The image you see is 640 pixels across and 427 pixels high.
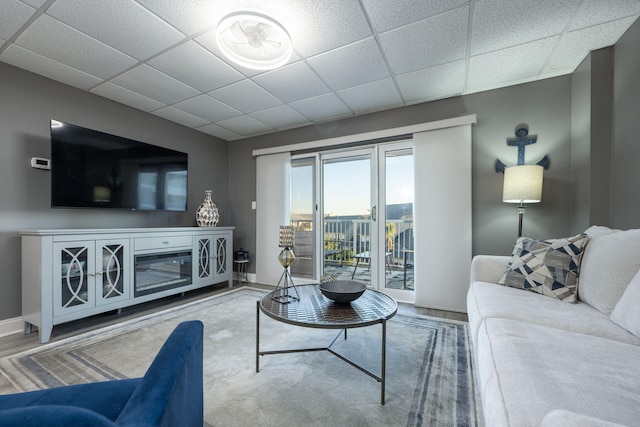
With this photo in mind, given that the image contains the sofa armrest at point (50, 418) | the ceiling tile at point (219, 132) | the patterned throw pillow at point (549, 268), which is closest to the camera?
the sofa armrest at point (50, 418)

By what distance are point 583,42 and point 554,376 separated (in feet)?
8.28

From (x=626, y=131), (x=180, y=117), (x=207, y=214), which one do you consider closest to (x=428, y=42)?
(x=626, y=131)

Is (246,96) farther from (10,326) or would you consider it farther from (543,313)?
(543,313)

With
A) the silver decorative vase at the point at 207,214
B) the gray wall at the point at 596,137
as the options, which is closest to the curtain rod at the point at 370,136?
the gray wall at the point at 596,137

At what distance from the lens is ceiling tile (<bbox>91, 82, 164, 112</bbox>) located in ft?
8.98

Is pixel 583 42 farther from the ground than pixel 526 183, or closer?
farther from the ground

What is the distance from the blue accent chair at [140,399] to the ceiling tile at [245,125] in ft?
10.5

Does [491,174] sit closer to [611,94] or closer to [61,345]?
[611,94]

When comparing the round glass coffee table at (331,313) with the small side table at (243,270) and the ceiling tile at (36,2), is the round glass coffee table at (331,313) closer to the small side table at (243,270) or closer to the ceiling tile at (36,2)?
the ceiling tile at (36,2)

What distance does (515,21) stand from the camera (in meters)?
1.83

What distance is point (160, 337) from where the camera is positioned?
2.15 meters

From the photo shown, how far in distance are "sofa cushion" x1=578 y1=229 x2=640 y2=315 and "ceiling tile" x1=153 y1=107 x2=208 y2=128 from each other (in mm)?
3980

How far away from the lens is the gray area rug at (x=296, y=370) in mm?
1323

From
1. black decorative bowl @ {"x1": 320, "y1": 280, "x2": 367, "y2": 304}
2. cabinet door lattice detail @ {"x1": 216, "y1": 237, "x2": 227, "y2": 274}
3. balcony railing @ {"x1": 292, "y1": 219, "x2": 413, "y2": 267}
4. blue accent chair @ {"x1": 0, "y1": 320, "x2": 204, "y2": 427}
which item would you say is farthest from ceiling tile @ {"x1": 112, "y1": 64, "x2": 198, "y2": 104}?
blue accent chair @ {"x1": 0, "y1": 320, "x2": 204, "y2": 427}
